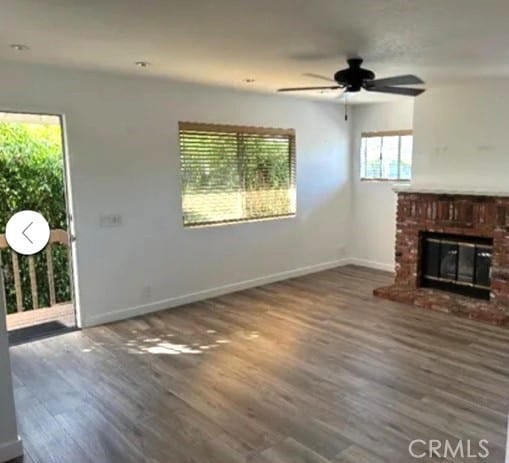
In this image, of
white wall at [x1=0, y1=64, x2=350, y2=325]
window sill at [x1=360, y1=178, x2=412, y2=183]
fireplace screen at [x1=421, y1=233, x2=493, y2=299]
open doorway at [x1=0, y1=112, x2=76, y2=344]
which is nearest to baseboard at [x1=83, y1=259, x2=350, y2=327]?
white wall at [x1=0, y1=64, x2=350, y2=325]

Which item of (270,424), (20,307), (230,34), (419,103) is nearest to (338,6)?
(230,34)

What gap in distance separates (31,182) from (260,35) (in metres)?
3.33

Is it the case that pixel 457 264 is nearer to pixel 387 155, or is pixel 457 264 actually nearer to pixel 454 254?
pixel 454 254

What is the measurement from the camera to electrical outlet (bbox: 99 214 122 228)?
14.9 feet

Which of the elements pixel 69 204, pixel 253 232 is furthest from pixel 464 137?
pixel 69 204

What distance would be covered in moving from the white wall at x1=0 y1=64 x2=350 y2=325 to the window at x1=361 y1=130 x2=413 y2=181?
111 centimetres

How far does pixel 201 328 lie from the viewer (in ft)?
14.5

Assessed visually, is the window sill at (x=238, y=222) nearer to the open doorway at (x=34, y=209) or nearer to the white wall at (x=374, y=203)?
the white wall at (x=374, y=203)

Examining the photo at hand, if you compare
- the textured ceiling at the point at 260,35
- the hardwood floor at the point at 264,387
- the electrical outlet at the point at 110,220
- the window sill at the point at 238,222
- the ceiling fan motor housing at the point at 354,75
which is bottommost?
the hardwood floor at the point at 264,387

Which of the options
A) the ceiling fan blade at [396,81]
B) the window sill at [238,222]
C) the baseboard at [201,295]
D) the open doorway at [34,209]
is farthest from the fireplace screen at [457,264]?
the open doorway at [34,209]

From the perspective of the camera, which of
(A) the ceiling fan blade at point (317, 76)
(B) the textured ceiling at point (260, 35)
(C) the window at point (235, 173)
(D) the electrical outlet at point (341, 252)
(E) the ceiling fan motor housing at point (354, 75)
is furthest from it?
(D) the electrical outlet at point (341, 252)

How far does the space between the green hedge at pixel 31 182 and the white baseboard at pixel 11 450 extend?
2.90 m

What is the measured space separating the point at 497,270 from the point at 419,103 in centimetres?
219

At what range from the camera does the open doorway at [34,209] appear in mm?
4848
